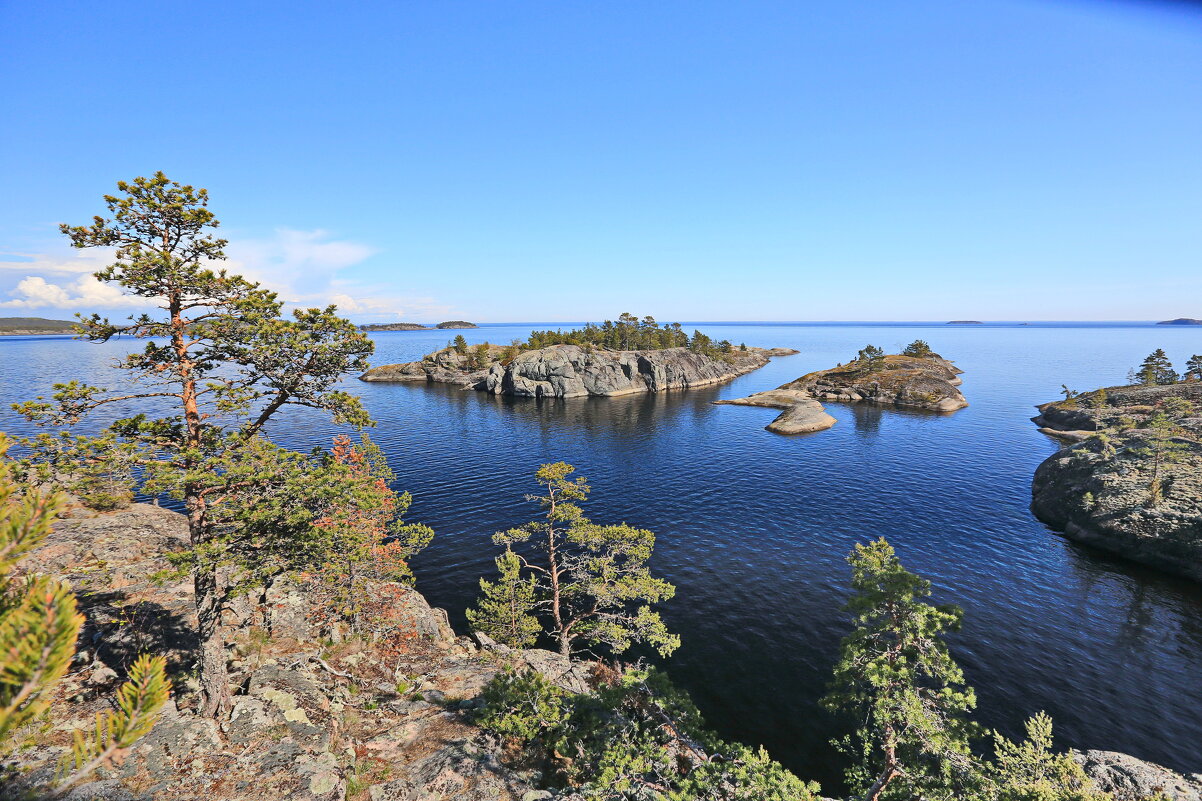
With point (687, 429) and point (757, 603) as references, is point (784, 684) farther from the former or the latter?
point (687, 429)

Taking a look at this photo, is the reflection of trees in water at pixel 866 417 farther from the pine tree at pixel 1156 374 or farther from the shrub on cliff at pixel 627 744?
the shrub on cliff at pixel 627 744

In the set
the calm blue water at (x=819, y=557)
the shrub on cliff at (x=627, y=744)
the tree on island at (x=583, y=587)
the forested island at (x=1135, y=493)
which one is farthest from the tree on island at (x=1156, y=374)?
the shrub on cliff at (x=627, y=744)

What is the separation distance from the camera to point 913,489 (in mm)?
58469

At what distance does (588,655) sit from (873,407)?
108 metres

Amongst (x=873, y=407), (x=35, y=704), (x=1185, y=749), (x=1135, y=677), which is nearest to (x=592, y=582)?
(x=35, y=704)

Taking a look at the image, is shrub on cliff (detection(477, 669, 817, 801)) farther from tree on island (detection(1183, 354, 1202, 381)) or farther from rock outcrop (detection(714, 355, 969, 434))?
tree on island (detection(1183, 354, 1202, 381))

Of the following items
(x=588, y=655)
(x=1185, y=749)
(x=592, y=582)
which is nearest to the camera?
(x=1185, y=749)

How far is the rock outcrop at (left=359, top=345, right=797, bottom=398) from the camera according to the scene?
129625 mm

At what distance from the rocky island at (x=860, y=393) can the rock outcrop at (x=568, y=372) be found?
28392 millimetres

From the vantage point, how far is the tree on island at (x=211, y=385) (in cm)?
1388

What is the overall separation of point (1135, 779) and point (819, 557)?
2265 centimetres

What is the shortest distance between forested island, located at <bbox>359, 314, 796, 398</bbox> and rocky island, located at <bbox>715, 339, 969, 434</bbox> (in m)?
28.7

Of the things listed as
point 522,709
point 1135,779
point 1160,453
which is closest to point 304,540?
point 522,709

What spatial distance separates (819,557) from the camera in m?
42.2
